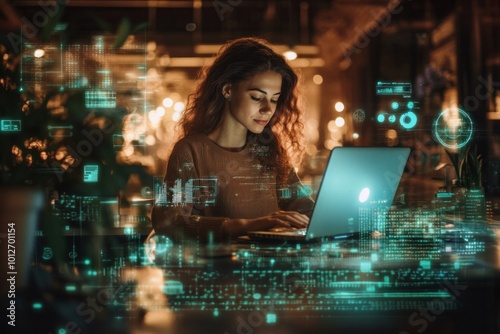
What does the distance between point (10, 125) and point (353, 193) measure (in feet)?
3.23

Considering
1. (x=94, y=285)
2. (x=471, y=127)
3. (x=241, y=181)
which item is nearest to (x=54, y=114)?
(x=94, y=285)

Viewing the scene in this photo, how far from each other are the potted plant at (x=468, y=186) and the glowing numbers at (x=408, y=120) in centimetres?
71

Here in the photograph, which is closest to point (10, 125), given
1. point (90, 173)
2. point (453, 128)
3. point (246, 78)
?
point (90, 173)

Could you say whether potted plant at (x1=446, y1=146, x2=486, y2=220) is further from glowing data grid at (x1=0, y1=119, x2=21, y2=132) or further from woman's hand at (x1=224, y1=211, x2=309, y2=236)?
glowing data grid at (x1=0, y1=119, x2=21, y2=132)

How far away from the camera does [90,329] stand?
1591 mm

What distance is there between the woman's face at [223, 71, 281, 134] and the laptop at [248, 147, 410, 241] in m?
0.89

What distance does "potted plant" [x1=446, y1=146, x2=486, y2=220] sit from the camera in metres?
2.37

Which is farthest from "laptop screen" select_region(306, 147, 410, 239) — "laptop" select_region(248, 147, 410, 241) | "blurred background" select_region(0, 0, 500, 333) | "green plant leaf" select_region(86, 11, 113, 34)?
"green plant leaf" select_region(86, 11, 113, 34)

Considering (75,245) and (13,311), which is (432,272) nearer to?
(75,245)

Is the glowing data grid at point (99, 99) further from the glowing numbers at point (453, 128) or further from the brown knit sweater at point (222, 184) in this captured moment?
the glowing numbers at point (453, 128)

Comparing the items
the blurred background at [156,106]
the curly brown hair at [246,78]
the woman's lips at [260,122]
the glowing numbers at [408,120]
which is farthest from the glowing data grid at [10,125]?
the glowing numbers at [408,120]

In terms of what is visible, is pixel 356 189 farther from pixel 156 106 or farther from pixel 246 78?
pixel 156 106

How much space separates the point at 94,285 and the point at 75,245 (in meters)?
0.25

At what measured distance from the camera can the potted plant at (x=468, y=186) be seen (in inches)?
93.1
